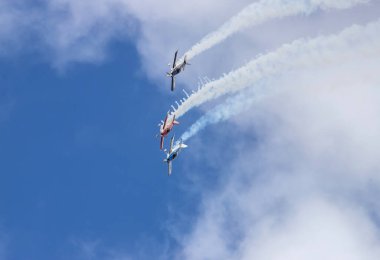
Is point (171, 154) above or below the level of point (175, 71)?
below

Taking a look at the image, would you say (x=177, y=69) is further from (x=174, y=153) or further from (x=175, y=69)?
(x=174, y=153)

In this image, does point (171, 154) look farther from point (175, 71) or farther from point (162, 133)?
point (175, 71)

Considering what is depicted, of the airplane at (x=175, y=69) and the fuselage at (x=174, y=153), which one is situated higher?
the airplane at (x=175, y=69)

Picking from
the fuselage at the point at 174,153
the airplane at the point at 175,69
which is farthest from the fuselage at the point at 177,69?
the fuselage at the point at 174,153

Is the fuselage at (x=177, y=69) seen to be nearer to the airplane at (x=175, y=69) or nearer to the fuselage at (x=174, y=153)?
the airplane at (x=175, y=69)

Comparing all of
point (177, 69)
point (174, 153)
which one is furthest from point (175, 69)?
point (174, 153)


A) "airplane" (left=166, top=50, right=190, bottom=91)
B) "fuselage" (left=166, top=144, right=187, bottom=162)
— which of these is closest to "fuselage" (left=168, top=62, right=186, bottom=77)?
"airplane" (left=166, top=50, right=190, bottom=91)

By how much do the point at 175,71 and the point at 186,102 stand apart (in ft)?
29.0

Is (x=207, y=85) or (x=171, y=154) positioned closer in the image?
(x=207, y=85)

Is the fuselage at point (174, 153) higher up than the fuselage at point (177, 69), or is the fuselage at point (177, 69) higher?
the fuselage at point (177, 69)

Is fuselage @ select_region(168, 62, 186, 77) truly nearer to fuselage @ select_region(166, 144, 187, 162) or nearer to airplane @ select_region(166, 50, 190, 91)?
airplane @ select_region(166, 50, 190, 91)

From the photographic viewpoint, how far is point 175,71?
9212 centimetres

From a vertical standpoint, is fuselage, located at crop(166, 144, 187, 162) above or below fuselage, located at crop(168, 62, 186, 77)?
below

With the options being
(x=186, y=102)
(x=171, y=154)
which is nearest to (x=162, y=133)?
(x=171, y=154)
